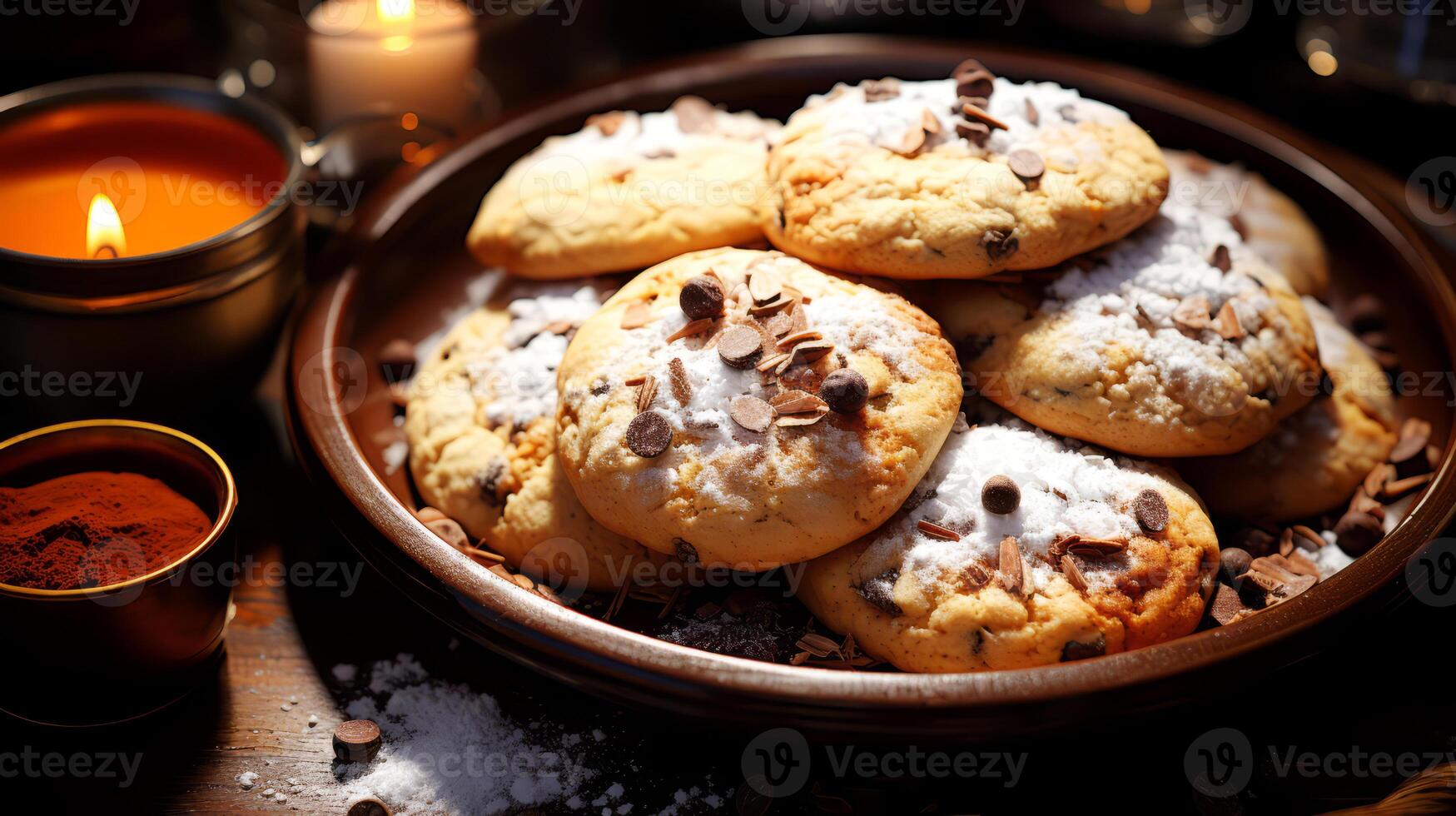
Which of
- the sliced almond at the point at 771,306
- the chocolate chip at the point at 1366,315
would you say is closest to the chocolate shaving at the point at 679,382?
the sliced almond at the point at 771,306

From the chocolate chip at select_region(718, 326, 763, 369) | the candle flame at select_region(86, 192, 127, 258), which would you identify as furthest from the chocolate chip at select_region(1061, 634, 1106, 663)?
the candle flame at select_region(86, 192, 127, 258)

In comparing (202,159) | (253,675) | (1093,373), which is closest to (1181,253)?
(1093,373)

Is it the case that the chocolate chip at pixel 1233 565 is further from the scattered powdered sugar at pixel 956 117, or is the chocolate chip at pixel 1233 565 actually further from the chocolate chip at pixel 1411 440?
the scattered powdered sugar at pixel 956 117

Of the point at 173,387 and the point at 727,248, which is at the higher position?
the point at 727,248

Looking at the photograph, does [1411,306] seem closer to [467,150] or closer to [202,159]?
[467,150]

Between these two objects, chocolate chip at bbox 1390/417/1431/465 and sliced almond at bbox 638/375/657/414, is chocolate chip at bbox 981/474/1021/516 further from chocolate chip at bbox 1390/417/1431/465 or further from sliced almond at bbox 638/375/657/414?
chocolate chip at bbox 1390/417/1431/465

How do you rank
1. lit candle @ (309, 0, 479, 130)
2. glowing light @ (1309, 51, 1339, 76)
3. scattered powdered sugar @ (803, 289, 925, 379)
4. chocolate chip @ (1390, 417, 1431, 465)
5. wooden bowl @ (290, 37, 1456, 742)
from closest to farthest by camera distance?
1. wooden bowl @ (290, 37, 1456, 742)
2. scattered powdered sugar @ (803, 289, 925, 379)
3. chocolate chip @ (1390, 417, 1431, 465)
4. lit candle @ (309, 0, 479, 130)
5. glowing light @ (1309, 51, 1339, 76)

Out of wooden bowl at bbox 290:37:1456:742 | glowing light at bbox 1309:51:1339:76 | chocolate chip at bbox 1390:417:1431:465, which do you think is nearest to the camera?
wooden bowl at bbox 290:37:1456:742
